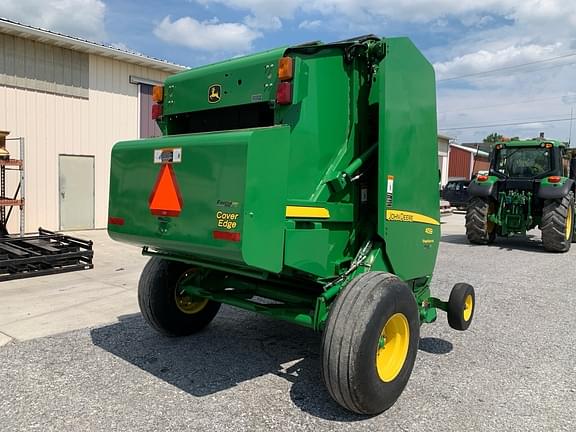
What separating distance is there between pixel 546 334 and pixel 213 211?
3994 millimetres

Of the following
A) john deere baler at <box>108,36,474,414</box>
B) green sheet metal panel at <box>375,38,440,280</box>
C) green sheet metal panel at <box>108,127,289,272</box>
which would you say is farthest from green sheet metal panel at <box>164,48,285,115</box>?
green sheet metal panel at <box>375,38,440,280</box>

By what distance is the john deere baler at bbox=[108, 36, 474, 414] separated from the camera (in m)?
3.10

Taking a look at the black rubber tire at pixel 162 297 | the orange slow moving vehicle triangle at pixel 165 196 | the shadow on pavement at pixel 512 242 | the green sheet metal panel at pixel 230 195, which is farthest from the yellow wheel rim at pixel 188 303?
the shadow on pavement at pixel 512 242

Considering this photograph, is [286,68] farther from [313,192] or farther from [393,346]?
[393,346]

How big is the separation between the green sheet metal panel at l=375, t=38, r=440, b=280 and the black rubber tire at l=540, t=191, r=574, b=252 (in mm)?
7479

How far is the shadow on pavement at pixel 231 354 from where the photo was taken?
370 centimetres

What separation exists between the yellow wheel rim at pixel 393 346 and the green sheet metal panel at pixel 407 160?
1.82 ft

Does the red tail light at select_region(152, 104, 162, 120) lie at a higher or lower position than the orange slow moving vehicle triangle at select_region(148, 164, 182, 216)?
higher

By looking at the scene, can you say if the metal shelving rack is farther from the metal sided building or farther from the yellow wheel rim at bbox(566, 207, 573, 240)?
the yellow wheel rim at bbox(566, 207, 573, 240)

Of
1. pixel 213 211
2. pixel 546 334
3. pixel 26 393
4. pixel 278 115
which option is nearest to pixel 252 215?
pixel 213 211

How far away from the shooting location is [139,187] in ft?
11.8

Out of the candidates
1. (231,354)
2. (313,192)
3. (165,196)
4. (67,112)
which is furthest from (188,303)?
(67,112)

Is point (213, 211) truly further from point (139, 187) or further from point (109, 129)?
point (109, 129)

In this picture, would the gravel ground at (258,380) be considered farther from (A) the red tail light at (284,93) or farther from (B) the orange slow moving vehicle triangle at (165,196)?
(A) the red tail light at (284,93)
